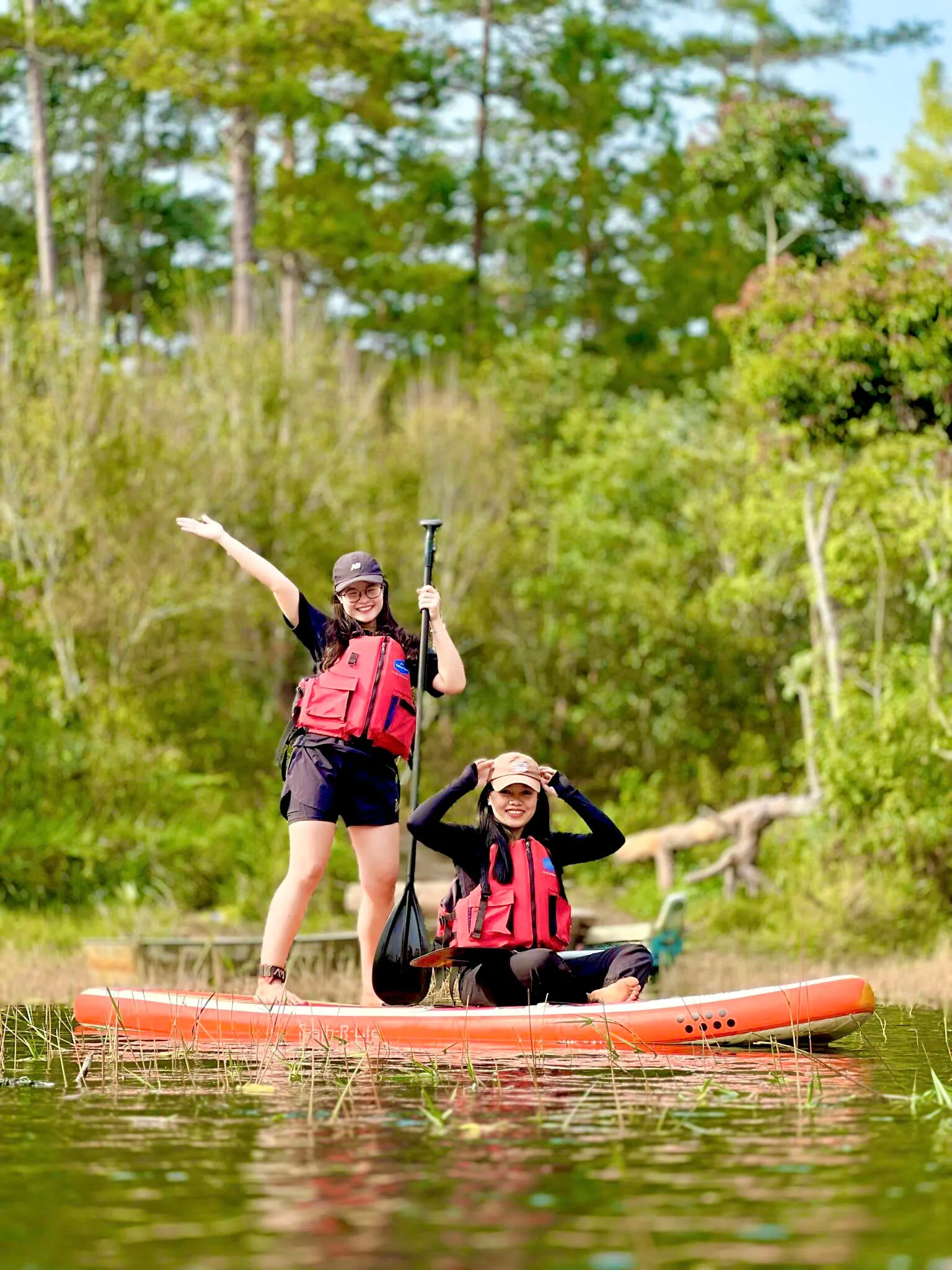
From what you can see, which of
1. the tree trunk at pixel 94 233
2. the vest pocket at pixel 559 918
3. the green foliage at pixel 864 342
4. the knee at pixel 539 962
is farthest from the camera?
the tree trunk at pixel 94 233

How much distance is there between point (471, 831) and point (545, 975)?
24.3 inches

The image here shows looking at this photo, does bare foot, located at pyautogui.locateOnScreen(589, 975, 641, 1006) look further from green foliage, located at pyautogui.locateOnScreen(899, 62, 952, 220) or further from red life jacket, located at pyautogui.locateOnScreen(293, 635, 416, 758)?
green foliage, located at pyautogui.locateOnScreen(899, 62, 952, 220)

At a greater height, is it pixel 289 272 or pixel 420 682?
pixel 289 272

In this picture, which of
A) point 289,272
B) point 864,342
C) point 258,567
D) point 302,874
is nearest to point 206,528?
point 258,567

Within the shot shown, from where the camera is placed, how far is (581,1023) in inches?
289

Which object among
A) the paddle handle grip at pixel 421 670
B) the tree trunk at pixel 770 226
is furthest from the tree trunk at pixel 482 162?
the paddle handle grip at pixel 421 670

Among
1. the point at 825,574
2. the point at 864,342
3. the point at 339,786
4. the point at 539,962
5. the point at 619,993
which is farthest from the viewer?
the point at 825,574

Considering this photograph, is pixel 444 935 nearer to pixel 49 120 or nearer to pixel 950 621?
pixel 950 621

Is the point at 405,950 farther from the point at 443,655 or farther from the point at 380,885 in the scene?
the point at 443,655

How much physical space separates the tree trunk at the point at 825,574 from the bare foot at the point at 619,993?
9600 mm

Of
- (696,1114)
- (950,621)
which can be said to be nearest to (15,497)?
(950,621)

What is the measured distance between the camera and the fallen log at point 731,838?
17.9 meters

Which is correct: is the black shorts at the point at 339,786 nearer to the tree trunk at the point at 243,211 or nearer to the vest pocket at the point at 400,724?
the vest pocket at the point at 400,724

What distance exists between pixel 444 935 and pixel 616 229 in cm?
2604
